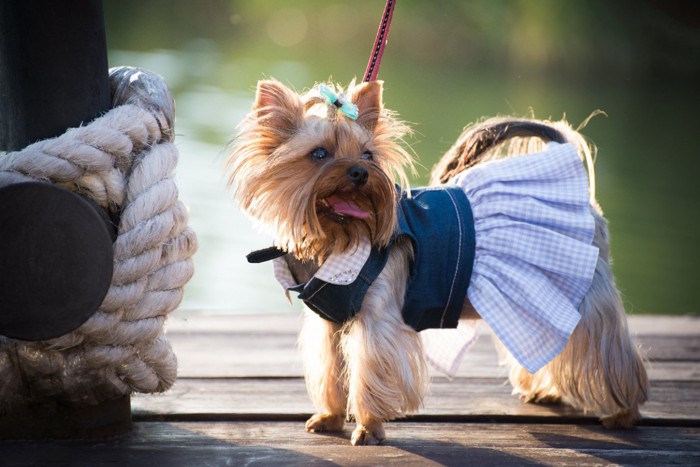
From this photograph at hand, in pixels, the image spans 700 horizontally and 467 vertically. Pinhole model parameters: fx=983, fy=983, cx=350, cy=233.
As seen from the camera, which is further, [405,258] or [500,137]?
[500,137]

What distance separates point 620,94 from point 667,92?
2.40 ft

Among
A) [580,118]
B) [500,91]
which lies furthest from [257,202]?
[500,91]

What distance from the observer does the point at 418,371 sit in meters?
2.44

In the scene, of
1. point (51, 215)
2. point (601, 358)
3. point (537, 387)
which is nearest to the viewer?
point (51, 215)

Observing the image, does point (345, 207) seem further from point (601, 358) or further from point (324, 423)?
point (601, 358)

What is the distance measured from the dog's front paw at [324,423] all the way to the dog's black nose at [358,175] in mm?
585

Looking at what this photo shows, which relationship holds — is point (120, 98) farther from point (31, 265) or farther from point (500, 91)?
point (500, 91)

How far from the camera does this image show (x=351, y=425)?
8.29 ft

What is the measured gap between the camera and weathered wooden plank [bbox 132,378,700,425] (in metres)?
2.42

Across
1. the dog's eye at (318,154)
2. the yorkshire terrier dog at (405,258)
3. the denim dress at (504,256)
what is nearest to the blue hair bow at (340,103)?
the yorkshire terrier dog at (405,258)

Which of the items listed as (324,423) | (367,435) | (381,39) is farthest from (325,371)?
(381,39)

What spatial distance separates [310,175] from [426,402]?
0.70 m

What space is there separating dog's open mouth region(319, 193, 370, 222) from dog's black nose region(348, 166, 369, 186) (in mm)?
47

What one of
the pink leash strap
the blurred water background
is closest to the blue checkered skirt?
the pink leash strap
